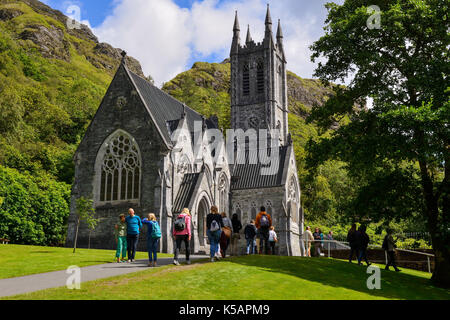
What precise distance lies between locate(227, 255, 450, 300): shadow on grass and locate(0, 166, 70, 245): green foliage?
75.9 feet

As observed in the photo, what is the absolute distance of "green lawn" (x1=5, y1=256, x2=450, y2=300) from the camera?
422 inches

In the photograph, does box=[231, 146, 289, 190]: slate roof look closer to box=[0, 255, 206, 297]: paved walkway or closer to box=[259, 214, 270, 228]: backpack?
box=[259, 214, 270, 228]: backpack

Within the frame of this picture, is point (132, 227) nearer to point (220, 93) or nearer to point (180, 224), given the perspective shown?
point (180, 224)

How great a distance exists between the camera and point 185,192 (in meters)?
30.9

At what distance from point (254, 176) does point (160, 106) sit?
12348mm

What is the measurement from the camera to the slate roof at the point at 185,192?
29.9 meters

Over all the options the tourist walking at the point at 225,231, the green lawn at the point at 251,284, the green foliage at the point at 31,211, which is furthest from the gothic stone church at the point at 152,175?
the green lawn at the point at 251,284

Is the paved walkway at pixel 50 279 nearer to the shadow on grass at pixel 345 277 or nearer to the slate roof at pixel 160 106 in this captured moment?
the shadow on grass at pixel 345 277


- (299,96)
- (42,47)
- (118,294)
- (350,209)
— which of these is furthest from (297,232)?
(299,96)

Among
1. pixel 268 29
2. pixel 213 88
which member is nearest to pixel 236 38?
pixel 268 29

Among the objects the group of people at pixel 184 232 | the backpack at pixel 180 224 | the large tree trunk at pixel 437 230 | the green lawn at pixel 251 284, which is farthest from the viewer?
the large tree trunk at pixel 437 230

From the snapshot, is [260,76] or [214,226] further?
[260,76]

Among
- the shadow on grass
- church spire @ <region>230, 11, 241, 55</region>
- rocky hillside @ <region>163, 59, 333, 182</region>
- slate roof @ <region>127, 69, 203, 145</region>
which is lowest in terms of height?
the shadow on grass

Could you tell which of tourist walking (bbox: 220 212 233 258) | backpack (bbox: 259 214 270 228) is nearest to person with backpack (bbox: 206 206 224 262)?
tourist walking (bbox: 220 212 233 258)
